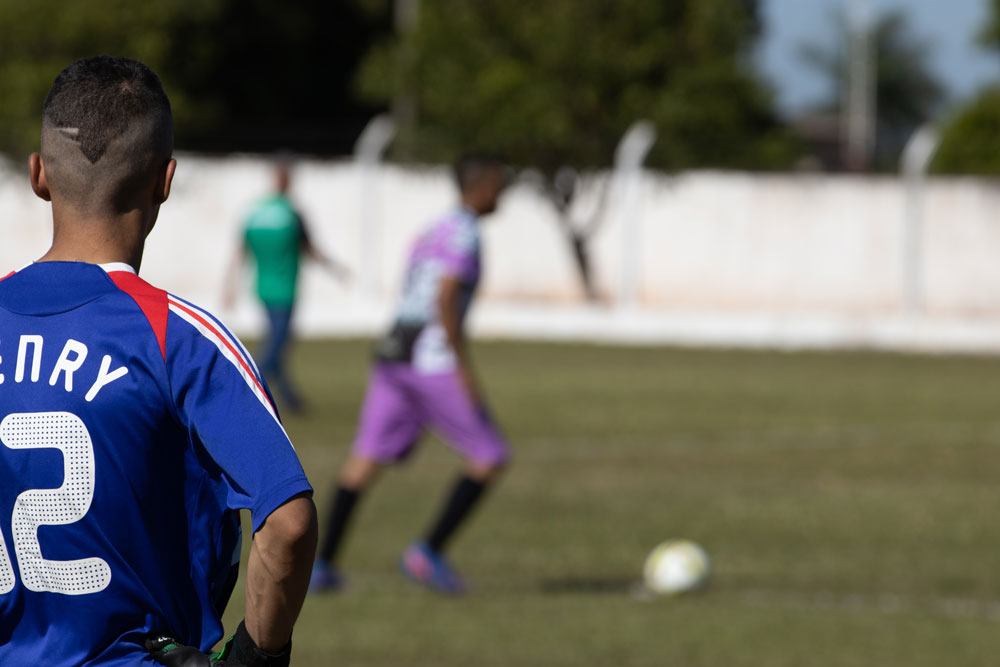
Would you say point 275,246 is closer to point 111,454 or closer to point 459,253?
point 459,253

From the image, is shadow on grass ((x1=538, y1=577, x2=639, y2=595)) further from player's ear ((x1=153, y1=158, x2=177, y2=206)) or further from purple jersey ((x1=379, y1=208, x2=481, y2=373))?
player's ear ((x1=153, y1=158, x2=177, y2=206))

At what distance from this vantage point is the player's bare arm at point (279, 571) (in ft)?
8.05

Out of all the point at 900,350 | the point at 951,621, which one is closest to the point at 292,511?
the point at 951,621

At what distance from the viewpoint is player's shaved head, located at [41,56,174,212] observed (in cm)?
255

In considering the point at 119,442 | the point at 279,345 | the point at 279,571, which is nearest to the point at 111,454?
the point at 119,442

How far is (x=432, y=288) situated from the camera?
25.7 ft

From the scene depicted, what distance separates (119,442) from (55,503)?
140 millimetres

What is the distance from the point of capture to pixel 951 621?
7.01m

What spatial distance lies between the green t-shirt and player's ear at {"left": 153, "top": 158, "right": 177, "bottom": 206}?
1161 cm

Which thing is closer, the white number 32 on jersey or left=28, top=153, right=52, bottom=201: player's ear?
the white number 32 on jersey

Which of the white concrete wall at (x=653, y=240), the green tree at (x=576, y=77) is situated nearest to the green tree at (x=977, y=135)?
the white concrete wall at (x=653, y=240)

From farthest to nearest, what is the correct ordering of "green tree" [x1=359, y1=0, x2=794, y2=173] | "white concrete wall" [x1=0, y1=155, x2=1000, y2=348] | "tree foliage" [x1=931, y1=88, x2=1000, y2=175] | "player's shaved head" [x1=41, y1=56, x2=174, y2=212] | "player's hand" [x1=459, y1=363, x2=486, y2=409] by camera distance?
"green tree" [x1=359, y1=0, x2=794, y2=173] → "tree foliage" [x1=931, y1=88, x2=1000, y2=175] → "white concrete wall" [x1=0, y1=155, x2=1000, y2=348] → "player's hand" [x1=459, y1=363, x2=486, y2=409] → "player's shaved head" [x1=41, y1=56, x2=174, y2=212]

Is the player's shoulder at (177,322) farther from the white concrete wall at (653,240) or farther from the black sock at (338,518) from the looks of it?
the white concrete wall at (653,240)

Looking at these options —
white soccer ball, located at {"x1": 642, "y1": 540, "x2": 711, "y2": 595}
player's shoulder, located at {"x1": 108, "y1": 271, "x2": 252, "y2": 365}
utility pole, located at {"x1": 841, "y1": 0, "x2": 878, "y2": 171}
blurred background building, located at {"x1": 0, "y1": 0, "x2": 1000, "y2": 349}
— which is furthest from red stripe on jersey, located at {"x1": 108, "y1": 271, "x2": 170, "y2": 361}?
utility pole, located at {"x1": 841, "y1": 0, "x2": 878, "y2": 171}
